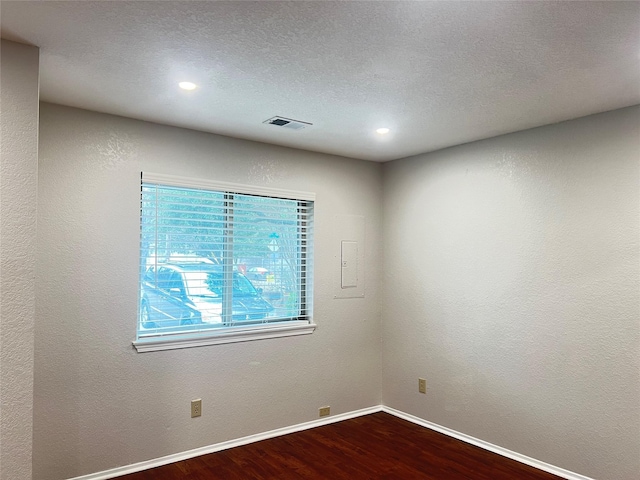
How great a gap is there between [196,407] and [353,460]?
127 cm

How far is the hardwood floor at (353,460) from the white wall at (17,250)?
1.25 m

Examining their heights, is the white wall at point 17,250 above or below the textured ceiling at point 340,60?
below

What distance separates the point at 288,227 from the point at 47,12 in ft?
8.53

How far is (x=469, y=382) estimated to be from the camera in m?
3.90

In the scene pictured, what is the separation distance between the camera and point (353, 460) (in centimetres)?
348

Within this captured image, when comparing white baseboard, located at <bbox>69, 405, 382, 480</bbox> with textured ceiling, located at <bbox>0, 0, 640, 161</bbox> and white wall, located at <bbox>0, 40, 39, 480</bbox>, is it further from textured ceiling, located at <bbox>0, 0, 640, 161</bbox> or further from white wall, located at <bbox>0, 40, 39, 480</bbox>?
textured ceiling, located at <bbox>0, 0, 640, 161</bbox>

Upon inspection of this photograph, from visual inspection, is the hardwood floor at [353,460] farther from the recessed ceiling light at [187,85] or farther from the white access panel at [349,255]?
the recessed ceiling light at [187,85]

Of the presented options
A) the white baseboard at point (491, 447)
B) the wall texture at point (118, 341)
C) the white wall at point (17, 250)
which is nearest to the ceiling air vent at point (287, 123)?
the wall texture at point (118, 341)

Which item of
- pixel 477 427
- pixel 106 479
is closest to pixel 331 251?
pixel 477 427

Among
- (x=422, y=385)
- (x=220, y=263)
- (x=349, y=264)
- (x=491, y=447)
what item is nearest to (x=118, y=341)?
(x=220, y=263)

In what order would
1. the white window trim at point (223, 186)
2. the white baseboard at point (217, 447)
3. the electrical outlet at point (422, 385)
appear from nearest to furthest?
the white baseboard at point (217, 447)
the white window trim at point (223, 186)
the electrical outlet at point (422, 385)

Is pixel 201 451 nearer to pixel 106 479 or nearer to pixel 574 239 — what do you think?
pixel 106 479

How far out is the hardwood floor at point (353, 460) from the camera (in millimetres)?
3227

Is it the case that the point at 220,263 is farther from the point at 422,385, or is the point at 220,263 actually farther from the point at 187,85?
the point at 422,385
